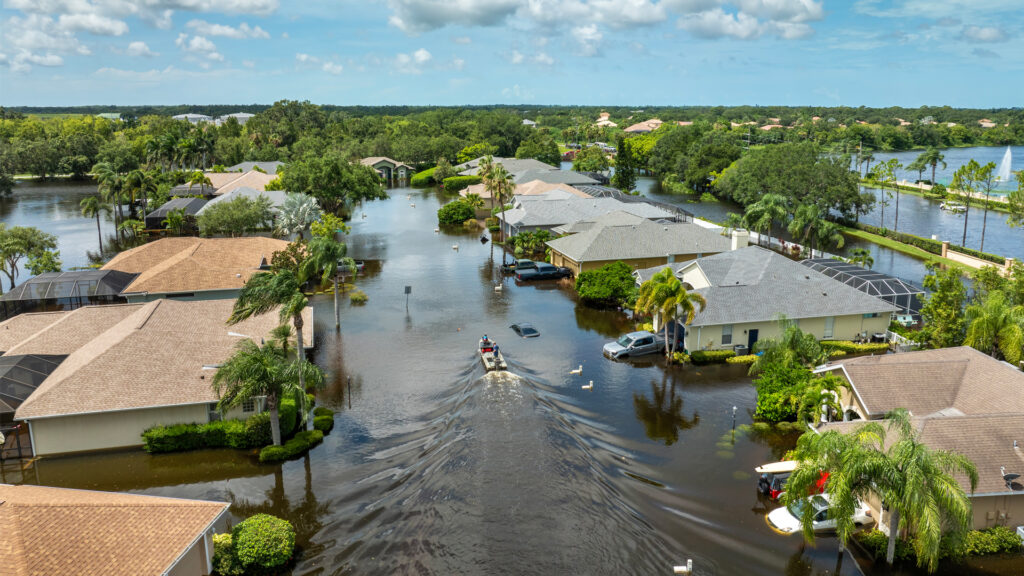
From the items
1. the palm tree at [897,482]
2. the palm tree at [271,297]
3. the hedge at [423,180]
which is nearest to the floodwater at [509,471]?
the palm tree at [897,482]

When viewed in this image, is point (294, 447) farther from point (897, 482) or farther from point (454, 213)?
point (454, 213)

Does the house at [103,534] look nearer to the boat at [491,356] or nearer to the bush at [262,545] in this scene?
the bush at [262,545]

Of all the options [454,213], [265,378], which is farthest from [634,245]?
[265,378]

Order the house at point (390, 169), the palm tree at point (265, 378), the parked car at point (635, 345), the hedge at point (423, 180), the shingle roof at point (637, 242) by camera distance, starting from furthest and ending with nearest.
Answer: the house at point (390, 169), the hedge at point (423, 180), the shingle roof at point (637, 242), the parked car at point (635, 345), the palm tree at point (265, 378)

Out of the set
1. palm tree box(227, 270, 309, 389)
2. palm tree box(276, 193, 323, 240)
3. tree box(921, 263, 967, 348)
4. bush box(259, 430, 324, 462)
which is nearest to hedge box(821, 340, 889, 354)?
tree box(921, 263, 967, 348)

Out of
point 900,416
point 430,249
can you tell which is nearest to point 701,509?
point 900,416

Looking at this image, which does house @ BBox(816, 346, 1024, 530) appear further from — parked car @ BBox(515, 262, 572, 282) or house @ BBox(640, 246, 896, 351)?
parked car @ BBox(515, 262, 572, 282)
